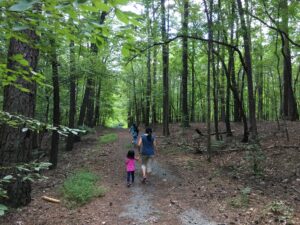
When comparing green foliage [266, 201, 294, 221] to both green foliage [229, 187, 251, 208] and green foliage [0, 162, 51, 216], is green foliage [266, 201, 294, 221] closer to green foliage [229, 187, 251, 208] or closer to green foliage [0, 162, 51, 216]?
green foliage [229, 187, 251, 208]

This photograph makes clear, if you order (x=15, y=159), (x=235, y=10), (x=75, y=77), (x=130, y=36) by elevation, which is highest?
(x=235, y=10)

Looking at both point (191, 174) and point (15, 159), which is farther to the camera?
point (191, 174)

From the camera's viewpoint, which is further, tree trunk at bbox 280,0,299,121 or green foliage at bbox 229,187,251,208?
tree trunk at bbox 280,0,299,121

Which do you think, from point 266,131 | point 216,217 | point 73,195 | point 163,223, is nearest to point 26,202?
point 73,195

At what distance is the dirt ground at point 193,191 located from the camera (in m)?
6.56

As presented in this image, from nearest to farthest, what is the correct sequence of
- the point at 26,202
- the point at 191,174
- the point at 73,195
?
the point at 26,202
the point at 73,195
the point at 191,174

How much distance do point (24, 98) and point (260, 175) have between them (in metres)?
7.53

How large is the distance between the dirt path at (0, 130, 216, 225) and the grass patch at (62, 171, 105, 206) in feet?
0.75

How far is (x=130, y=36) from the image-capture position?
196 centimetres

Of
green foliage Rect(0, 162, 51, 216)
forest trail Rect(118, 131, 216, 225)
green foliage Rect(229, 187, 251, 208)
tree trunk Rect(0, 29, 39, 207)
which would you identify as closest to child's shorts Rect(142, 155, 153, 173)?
forest trail Rect(118, 131, 216, 225)

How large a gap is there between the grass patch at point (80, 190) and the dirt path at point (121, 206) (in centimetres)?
23

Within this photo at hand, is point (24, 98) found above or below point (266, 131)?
above

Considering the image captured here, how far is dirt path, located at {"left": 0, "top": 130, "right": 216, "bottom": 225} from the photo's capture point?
661 cm

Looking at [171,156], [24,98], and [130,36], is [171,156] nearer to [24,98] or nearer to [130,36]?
[24,98]
